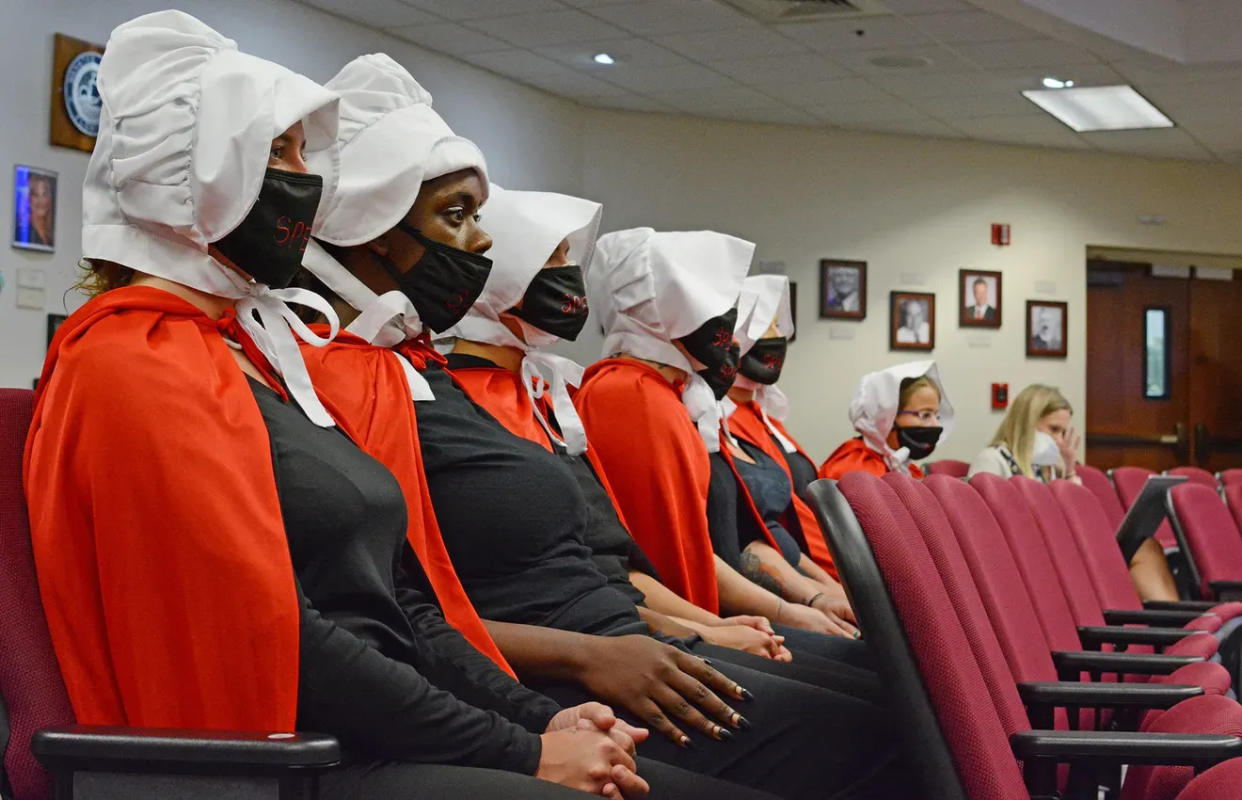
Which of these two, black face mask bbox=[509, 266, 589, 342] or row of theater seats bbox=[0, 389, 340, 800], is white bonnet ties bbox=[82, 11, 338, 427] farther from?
black face mask bbox=[509, 266, 589, 342]

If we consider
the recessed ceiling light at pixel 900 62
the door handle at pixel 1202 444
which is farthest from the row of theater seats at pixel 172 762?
the door handle at pixel 1202 444

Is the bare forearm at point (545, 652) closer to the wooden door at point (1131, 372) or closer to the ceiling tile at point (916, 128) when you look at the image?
the ceiling tile at point (916, 128)

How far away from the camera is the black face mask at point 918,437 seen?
229 inches

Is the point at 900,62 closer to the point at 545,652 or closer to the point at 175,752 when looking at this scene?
the point at 545,652

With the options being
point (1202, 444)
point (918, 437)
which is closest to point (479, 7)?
point (918, 437)

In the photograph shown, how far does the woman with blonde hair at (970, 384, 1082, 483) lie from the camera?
6.55m

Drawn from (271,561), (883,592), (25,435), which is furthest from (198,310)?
(883,592)

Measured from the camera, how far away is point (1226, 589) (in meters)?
4.20

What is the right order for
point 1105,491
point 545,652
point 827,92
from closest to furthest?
1. point 545,652
2. point 1105,491
3. point 827,92

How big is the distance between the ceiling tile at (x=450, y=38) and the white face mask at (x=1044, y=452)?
3554 mm

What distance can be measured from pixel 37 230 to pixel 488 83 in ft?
10.9

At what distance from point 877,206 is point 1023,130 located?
1.14m

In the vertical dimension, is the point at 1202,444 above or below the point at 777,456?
below

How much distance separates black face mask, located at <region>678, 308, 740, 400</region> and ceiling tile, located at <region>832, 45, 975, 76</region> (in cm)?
454
